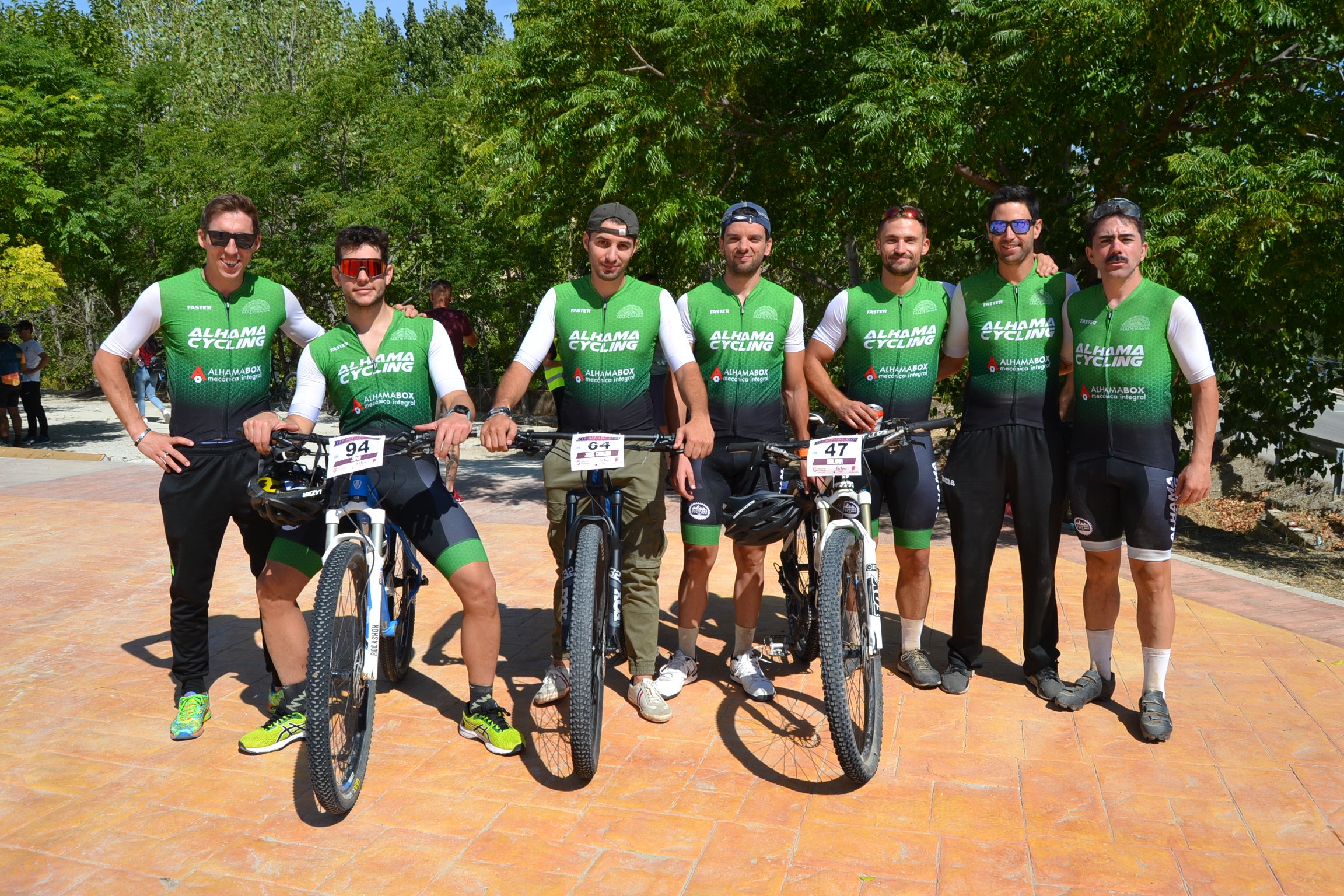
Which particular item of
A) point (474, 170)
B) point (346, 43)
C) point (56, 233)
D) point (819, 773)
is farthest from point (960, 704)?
point (346, 43)

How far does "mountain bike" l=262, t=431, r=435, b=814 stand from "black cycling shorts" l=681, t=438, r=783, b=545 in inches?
50.1

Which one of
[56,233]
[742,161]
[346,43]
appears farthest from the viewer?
[346,43]

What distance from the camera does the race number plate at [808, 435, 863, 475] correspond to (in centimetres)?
389

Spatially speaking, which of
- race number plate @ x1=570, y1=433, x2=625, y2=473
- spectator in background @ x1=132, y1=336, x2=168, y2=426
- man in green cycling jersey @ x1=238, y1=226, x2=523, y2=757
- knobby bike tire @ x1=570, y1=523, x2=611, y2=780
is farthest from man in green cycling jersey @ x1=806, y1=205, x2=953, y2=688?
spectator in background @ x1=132, y1=336, x2=168, y2=426

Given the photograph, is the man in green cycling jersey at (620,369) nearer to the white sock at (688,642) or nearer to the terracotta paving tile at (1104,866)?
the white sock at (688,642)

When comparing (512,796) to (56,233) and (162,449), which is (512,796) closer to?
(162,449)

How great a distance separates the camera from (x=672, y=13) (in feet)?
23.4

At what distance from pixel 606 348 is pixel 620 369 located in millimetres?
113

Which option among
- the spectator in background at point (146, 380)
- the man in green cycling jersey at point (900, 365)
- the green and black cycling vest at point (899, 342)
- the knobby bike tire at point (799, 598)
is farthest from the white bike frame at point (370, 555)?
the spectator in background at point (146, 380)

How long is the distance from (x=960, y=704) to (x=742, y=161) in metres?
5.90

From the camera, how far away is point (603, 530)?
13.0ft

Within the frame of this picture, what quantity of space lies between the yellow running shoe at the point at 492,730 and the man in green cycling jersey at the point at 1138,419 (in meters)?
2.64

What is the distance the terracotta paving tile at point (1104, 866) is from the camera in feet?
10.0

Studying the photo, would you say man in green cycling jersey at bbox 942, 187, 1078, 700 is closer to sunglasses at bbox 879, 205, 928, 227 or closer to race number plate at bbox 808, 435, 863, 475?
sunglasses at bbox 879, 205, 928, 227
